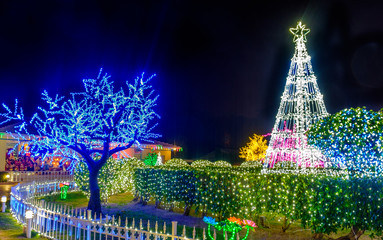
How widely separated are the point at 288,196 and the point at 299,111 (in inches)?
249

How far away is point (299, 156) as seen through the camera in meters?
14.8

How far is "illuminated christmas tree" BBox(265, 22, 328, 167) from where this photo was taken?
47.1 feet

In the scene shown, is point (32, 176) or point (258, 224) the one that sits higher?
point (32, 176)

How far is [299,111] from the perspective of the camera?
1450 centimetres

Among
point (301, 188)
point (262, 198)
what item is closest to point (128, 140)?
point (262, 198)

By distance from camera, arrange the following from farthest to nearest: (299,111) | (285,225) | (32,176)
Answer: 1. (32,176)
2. (299,111)
3. (285,225)

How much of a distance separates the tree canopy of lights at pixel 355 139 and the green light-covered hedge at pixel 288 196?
2.25 feet

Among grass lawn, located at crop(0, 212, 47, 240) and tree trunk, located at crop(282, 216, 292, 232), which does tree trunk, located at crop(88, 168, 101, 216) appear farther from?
tree trunk, located at crop(282, 216, 292, 232)

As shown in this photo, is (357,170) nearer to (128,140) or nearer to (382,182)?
(382,182)

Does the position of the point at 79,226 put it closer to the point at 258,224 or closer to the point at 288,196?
the point at 258,224

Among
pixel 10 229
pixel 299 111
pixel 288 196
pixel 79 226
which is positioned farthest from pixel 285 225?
pixel 10 229

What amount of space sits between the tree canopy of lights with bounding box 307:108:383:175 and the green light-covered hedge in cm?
68

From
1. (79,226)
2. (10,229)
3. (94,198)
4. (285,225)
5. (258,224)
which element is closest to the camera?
(79,226)

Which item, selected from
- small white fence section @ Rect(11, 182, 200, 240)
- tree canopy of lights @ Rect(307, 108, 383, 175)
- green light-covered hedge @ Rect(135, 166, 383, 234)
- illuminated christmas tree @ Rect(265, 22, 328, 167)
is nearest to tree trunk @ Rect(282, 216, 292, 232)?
green light-covered hedge @ Rect(135, 166, 383, 234)
